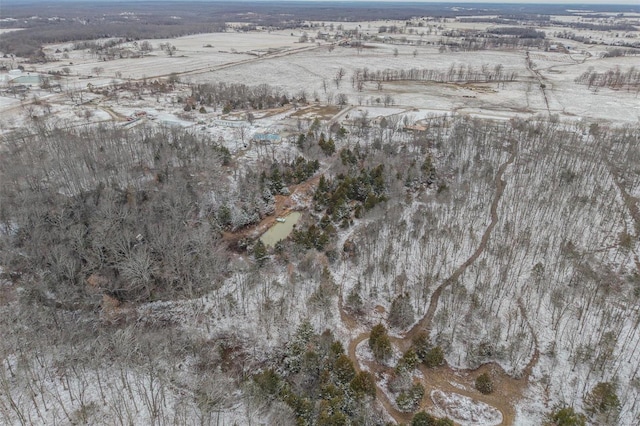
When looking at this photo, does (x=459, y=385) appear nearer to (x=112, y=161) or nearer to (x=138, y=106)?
(x=112, y=161)

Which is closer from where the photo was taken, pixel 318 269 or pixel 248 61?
pixel 318 269

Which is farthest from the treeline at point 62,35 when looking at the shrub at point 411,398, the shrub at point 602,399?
the shrub at point 602,399

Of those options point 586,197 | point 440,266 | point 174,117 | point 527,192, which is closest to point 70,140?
point 174,117

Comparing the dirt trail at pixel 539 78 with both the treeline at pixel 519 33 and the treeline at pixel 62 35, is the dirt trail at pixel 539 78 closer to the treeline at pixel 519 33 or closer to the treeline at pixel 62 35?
the treeline at pixel 519 33

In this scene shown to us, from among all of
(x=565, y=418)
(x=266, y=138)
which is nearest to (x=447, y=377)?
(x=565, y=418)

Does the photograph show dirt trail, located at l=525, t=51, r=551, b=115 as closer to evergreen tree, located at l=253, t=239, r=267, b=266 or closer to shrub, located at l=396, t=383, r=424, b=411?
evergreen tree, located at l=253, t=239, r=267, b=266

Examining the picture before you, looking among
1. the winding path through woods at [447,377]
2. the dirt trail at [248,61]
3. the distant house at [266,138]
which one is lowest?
the winding path through woods at [447,377]

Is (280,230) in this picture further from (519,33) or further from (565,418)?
(519,33)
